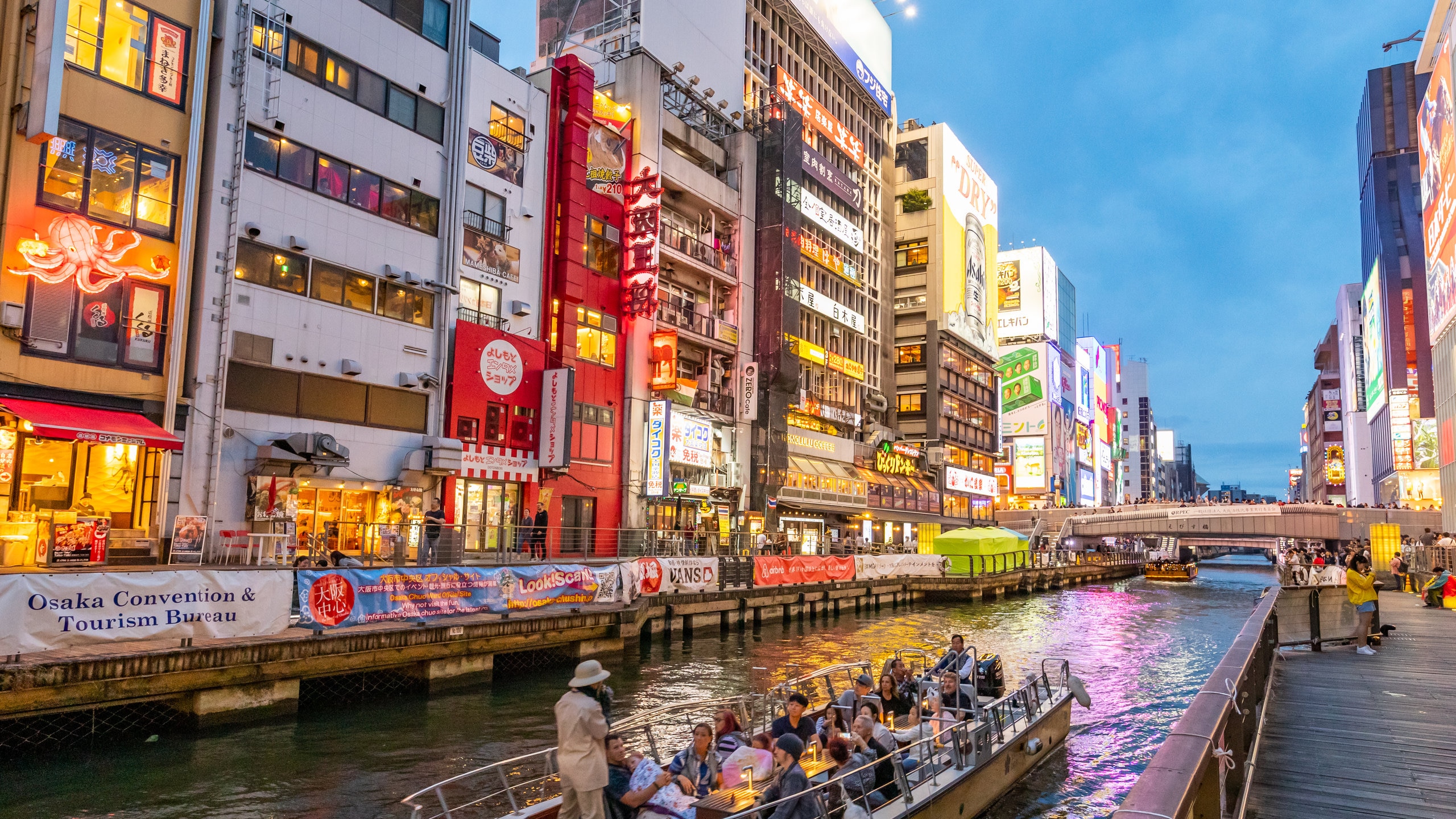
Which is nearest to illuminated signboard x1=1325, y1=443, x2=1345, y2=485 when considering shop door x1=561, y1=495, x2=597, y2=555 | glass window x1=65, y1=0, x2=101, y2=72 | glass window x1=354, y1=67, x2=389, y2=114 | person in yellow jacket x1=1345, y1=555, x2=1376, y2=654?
shop door x1=561, y1=495, x2=597, y2=555

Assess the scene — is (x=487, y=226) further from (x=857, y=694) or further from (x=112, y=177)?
(x=857, y=694)

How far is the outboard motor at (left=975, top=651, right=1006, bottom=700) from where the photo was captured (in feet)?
57.7

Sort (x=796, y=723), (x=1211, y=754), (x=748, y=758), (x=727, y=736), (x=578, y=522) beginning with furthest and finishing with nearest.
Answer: (x=578, y=522)
(x=796, y=723)
(x=727, y=736)
(x=748, y=758)
(x=1211, y=754)

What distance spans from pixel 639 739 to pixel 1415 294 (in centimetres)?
12354

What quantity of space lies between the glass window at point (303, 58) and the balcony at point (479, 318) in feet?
31.5

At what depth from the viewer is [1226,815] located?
718 cm

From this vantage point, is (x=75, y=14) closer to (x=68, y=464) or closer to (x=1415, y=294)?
(x=68, y=464)

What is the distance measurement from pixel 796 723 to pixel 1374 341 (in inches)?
5218

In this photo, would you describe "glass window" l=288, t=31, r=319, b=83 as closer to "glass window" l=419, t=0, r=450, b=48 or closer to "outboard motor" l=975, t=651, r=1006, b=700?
"glass window" l=419, t=0, r=450, b=48

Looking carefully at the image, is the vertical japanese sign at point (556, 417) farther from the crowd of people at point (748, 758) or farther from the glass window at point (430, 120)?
the crowd of people at point (748, 758)

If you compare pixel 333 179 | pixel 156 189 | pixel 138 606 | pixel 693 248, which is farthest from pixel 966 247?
pixel 138 606

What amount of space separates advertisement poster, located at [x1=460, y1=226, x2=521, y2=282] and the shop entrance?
28.9ft


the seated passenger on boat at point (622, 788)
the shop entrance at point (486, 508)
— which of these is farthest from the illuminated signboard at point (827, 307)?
the seated passenger on boat at point (622, 788)

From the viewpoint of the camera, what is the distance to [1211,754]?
5805 mm
